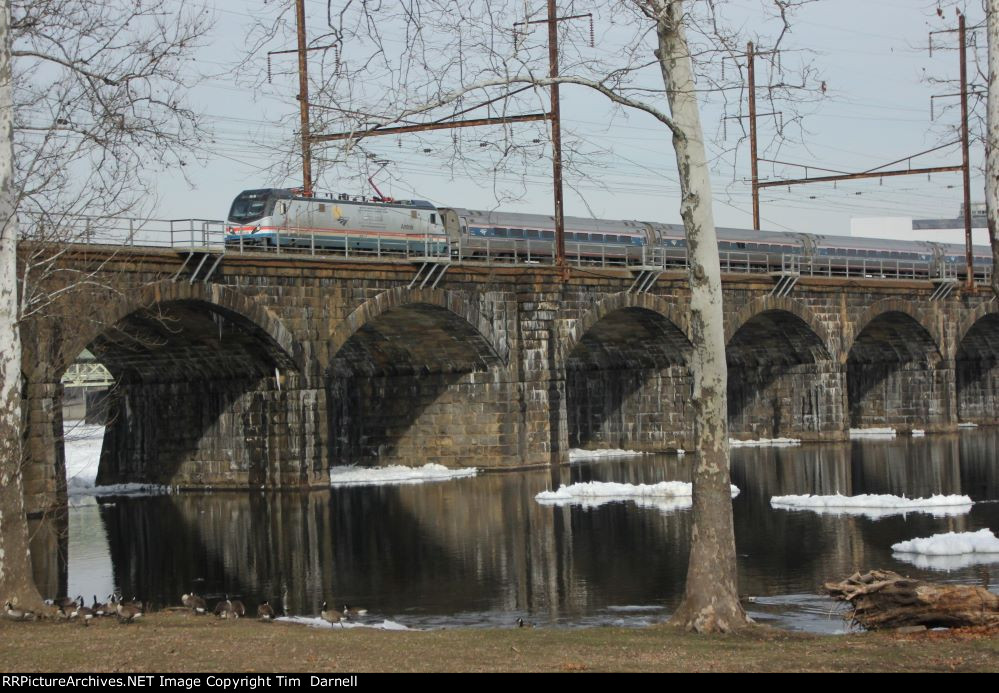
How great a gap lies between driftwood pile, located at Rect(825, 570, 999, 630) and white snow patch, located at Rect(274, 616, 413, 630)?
5.26m

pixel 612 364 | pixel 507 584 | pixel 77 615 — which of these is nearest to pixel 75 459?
pixel 612 364

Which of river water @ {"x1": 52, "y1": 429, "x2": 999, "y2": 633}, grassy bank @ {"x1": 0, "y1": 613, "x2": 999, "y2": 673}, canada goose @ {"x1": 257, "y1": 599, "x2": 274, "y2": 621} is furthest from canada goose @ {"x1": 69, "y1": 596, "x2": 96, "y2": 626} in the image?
river water @ {"x1": 52, "y1": 429, "x2": 999, "y2": 633}

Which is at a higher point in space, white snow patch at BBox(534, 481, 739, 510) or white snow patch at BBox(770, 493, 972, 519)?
white snow patch at BBox(534, 481, 739, 510)

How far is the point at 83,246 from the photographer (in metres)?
29.1

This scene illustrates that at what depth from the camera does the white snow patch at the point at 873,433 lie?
6106cm

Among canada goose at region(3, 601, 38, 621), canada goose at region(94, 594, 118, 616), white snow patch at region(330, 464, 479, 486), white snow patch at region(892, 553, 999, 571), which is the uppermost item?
white snow patch at region(330, 464, 479, 486)

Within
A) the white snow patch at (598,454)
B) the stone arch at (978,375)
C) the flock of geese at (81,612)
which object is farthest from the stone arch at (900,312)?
the flock of geese at (81,612)

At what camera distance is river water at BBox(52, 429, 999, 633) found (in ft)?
65.0

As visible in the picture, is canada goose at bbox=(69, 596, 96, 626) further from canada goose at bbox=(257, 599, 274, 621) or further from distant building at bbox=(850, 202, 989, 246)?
distant building at bbox=(850, 202, 989, 246)

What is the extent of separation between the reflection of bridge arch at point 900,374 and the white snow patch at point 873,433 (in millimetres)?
858

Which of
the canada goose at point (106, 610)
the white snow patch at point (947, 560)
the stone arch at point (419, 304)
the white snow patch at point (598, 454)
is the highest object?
the stone arch at point (419, 304)

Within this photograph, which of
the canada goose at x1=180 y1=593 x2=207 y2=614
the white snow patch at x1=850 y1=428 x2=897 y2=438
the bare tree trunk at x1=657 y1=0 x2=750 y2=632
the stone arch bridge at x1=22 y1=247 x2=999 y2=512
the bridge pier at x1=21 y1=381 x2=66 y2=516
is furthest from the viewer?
the white snow patch at x1=850 y1=428 x2=897 y2=438

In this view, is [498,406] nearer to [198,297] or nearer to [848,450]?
[198,297]

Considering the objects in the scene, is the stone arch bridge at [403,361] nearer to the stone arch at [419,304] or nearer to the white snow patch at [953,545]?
the stone arch at [419,304]
